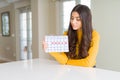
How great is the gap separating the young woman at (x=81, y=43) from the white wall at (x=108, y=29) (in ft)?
6.07

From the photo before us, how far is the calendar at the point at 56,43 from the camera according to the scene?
152cm

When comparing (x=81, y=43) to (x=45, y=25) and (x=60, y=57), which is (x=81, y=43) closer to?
(x=60, y=57)

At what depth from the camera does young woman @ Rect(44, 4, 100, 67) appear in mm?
1619

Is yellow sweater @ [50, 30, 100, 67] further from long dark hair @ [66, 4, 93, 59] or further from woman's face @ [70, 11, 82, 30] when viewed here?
woman's face @ [70, 11, 82, 30]

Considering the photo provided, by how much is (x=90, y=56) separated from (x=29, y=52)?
14.9 ft

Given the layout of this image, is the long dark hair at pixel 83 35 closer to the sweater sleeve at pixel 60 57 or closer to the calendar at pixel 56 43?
the sweater sleeve at pixel 60 57

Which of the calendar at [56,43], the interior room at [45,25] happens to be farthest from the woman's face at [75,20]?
the interior room at [45,25]

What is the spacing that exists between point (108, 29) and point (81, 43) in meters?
2.02

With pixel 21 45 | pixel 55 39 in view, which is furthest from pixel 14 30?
pixel 55 39

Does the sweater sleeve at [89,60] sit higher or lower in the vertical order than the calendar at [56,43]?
lower

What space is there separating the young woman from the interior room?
2.08 feet

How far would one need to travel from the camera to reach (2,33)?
784 cm

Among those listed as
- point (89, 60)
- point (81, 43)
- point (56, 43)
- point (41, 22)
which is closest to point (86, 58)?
point (89, 60)

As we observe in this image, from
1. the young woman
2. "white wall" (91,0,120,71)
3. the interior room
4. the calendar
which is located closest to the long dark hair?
the young woman
